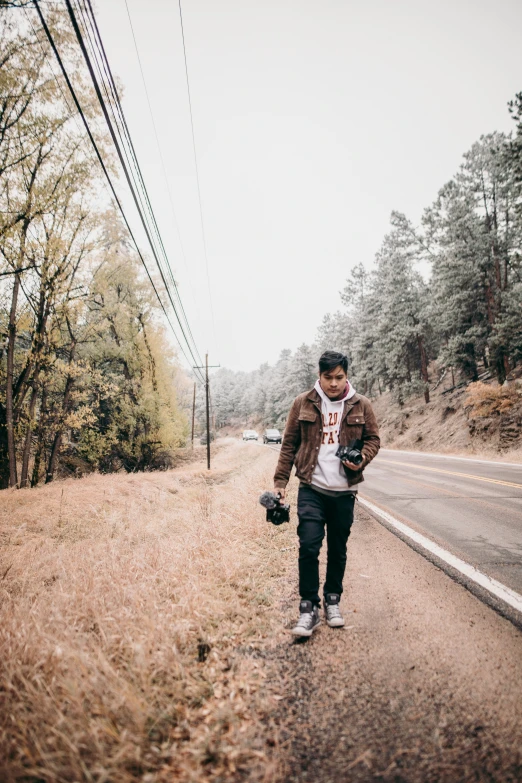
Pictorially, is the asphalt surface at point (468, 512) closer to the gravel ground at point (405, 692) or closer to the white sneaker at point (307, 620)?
the gravel ground at point (405, 692)

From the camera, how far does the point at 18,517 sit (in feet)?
26.6

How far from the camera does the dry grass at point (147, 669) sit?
1.55 metres

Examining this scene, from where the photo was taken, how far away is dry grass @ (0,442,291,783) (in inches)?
61.1

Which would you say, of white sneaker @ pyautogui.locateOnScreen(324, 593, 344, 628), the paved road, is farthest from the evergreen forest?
white sneaker @ pyautogui.locateOnScreen(324, 593, 344, 628)

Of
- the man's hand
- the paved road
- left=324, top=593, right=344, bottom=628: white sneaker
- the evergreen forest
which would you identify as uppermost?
the evergreen forest

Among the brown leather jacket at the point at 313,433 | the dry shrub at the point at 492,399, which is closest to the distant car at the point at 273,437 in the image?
the dry shrub at the point at 492,399

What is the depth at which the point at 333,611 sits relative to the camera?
A: 109 inches

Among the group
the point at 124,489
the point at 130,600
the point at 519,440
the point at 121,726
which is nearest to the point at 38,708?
the point at 121,726

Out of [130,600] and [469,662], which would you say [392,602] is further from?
[130,600]

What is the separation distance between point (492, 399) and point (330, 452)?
18.3 m

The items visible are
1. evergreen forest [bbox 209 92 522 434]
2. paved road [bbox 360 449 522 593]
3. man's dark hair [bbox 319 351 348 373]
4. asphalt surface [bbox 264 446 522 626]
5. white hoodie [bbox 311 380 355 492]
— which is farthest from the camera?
evergreen forest [bbox 209 92 522 434]

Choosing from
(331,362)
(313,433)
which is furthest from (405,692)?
(331,362)

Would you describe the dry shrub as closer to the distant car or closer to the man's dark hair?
the man's dark hair

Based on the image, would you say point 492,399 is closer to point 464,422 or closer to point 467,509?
point 464,422
